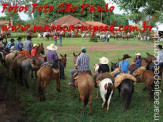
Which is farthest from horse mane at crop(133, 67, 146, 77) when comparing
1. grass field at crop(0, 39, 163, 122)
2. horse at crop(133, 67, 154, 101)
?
grass field at crop(0, 39, 163, 122)

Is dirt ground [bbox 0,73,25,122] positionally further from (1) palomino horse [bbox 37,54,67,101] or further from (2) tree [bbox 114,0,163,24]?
(2) tree [bbox 114,0,163,24]

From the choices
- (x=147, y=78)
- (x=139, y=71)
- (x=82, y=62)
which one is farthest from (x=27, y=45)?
(x=147, y=78)

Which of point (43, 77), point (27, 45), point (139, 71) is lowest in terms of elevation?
point (43, 77)

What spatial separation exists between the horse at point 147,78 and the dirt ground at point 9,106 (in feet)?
15.7

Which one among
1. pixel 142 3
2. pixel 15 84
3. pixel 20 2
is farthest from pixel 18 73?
pixel 20 2

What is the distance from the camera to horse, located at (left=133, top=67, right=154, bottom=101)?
290 inches

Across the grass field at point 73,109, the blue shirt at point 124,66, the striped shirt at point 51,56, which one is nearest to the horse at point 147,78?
the grass field at point 73,109

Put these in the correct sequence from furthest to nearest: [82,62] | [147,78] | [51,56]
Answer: [51,56] < [147,78] < [82,62]

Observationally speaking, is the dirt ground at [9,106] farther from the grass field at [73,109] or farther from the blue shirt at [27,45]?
the blue shirt at [27,45]

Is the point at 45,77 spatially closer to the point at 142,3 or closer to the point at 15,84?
the point at 15,84

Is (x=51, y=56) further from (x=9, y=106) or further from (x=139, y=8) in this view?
(x=139, y=8)

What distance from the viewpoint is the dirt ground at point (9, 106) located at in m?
6.14

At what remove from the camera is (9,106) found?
7.07 meters

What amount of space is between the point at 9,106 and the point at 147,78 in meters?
5.50
